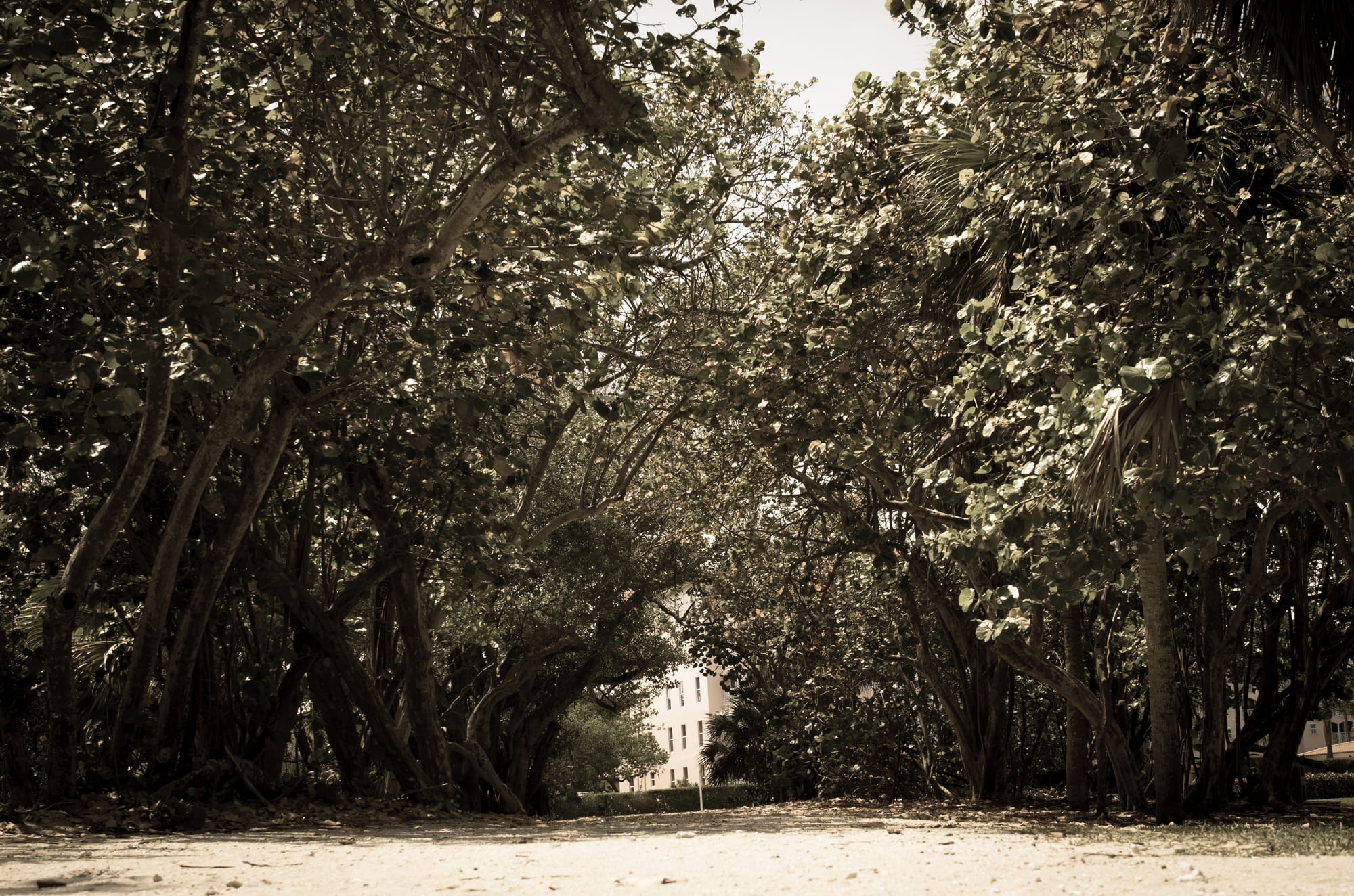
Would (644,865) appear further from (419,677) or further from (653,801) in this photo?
(653,801)

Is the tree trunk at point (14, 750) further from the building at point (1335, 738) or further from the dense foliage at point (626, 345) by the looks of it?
the building at point (1335, 738)

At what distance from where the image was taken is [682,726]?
52.4 m

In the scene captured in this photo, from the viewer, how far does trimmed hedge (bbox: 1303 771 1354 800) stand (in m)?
21.7

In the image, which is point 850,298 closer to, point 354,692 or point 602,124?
point 602,124

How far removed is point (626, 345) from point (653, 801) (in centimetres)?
2691

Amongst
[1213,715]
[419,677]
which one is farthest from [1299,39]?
[419,677]

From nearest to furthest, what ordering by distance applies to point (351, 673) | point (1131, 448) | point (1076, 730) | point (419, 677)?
point (1131, 448) → point (351, 673) → point (419, 677) → point (1076, 730)

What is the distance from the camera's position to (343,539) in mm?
10570

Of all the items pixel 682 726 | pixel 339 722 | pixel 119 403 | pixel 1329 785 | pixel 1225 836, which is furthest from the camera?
pixel 682 726

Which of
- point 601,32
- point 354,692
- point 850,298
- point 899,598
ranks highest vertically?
point 601,32

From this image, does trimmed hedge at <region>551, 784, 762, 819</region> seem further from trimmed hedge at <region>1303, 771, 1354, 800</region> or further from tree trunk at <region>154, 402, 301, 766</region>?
tree trunk at <region>154, 402, 301, 766</region>

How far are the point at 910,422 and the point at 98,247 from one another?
5640 mm

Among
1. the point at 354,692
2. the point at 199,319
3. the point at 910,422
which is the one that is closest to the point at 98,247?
the point at 199,319

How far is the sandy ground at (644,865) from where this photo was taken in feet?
13.3
